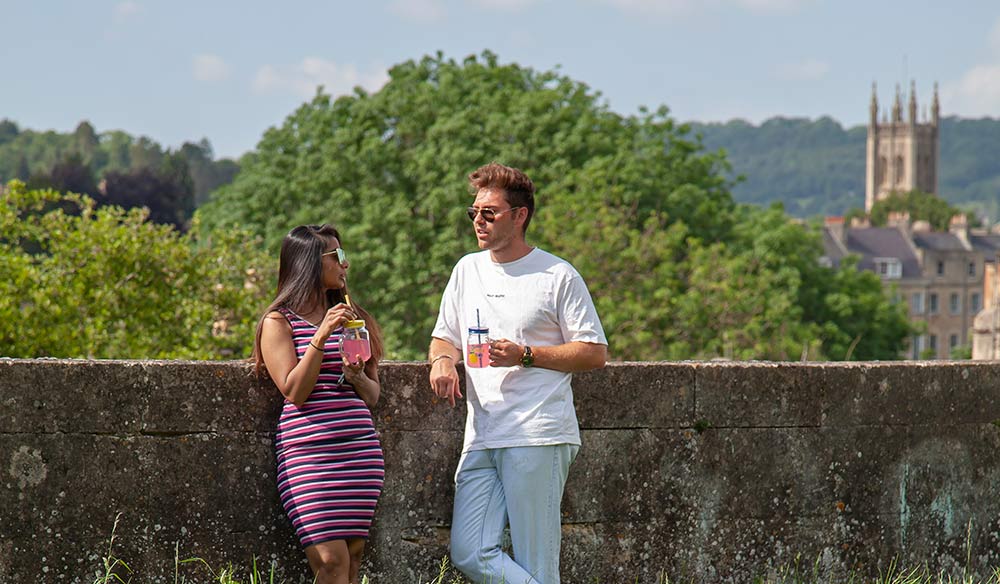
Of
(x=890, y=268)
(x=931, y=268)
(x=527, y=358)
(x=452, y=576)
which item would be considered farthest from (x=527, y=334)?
(x=931, y=268)

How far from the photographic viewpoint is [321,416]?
16.6ft

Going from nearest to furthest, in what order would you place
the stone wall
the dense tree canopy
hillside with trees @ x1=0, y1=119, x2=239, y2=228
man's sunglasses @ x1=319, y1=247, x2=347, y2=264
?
man's sunglasses @ x1=319, y1=247, x2=347, y2=264, the stone wall, the dense tree canopy, hillside with trees @ x1=0, y1=119, x2=239, y2=228

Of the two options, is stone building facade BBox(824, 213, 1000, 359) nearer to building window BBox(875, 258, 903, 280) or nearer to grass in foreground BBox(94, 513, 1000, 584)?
building window BBox(875, 258, 903, 280)

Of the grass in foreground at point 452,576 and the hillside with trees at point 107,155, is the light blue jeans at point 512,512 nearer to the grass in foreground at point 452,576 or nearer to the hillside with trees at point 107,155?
the grass in foreground at point 452,576

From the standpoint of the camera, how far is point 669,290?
114ft

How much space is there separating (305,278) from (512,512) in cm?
111

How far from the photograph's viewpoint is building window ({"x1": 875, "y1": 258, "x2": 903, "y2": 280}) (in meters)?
115

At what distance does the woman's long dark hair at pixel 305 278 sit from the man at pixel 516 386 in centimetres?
47

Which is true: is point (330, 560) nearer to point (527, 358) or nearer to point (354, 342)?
point (354, 342)

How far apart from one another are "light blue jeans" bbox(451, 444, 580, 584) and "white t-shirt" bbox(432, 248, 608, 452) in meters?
0.07

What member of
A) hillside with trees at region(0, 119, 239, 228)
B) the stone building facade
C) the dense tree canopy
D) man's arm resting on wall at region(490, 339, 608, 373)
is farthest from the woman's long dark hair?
the stone building facade

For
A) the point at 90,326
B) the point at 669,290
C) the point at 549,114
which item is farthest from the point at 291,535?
the point at 549,114

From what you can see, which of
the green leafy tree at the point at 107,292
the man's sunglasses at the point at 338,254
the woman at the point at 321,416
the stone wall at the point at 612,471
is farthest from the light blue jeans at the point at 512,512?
the green leafy tree at the point at 107,292

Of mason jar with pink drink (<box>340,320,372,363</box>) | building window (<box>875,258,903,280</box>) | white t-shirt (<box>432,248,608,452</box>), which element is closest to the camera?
mason jar with pink drink (<box>340,320,372,363</box>)
